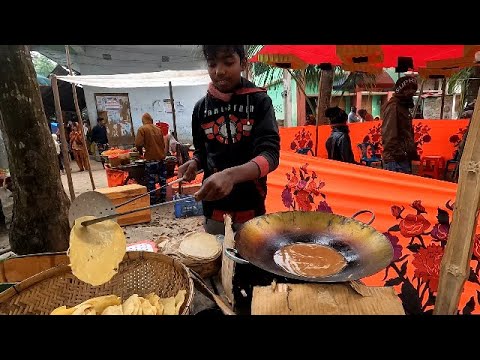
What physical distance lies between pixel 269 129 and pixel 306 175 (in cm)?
242

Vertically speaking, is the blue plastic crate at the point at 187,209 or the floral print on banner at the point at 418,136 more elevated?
the floral print on banner at the point at 418,136

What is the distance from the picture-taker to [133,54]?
14406 millimetres

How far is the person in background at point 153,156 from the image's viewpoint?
25.9 feet

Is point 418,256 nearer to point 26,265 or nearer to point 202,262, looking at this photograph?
point 202,262

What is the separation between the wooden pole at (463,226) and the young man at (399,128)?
378 centimetres

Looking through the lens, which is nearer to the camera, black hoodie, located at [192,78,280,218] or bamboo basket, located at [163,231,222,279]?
black hoodie, located at [192,78,280,218]

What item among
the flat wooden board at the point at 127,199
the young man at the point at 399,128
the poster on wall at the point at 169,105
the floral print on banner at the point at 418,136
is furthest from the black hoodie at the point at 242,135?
the poster on wall at the point at 169,105

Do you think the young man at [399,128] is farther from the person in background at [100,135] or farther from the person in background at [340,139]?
the person in background at [100,135]

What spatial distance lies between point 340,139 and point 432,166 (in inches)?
111

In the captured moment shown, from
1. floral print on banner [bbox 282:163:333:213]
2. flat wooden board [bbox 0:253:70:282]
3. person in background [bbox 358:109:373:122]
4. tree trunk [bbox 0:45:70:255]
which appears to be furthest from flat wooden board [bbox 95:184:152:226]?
person in background [bbox 358:109:373:122]

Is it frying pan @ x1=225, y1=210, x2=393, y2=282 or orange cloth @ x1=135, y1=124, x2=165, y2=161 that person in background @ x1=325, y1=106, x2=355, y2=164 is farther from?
frying pan @ x1=225, y1=210, x2=393, y2=282

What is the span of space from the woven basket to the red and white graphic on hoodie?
35.6 inches

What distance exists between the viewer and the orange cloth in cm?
791

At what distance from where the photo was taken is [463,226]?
3.84 ft
